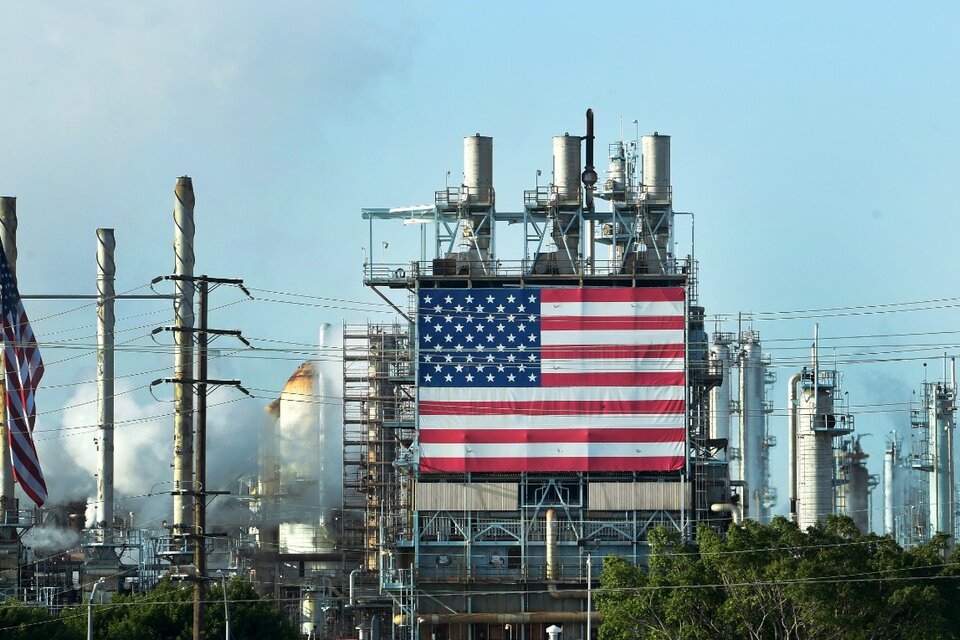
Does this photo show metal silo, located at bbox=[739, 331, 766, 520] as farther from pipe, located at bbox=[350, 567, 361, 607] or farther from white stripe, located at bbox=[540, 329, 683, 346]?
white stripe, located at bbox=[540, 329, 683, 346]

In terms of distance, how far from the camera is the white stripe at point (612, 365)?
355 ft

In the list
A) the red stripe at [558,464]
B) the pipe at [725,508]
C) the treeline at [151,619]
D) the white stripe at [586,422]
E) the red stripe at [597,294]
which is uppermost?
the red stripe at [597,294]

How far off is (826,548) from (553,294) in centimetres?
2817

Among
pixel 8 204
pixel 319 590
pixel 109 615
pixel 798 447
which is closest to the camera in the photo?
pixel 109 615

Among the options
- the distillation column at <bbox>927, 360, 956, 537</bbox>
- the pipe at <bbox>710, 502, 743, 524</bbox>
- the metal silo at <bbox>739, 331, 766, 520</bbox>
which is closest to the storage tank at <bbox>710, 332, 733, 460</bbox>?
the metal silo at <bbox>739, 331, 766, 520</bbox>

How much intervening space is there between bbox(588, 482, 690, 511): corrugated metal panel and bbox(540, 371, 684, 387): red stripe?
5.13 metres

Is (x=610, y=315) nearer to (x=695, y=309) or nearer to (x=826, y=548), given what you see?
(x=695, y=309)

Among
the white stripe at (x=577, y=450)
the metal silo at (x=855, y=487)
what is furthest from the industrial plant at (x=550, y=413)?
the metal silo at (x=855, y=487)

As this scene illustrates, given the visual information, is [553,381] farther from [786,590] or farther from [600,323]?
[786,590]

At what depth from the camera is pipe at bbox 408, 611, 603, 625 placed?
10731 centimetres

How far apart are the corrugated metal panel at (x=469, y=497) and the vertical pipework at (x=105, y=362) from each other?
22.7 m

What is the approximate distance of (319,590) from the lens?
135875 mm

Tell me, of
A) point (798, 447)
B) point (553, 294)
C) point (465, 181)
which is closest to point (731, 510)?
point (798, 447)

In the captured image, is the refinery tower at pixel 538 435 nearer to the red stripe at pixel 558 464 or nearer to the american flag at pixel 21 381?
the red stripe at pixel 558 464
